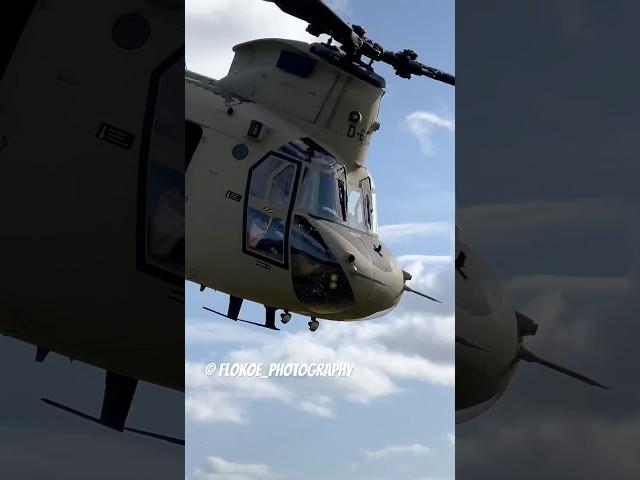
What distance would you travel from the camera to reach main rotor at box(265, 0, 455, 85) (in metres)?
3.12

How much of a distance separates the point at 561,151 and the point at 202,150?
272 centimetres

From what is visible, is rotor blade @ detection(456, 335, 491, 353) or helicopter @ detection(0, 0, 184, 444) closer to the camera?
helicopter @ detection(0, 0, 184, 444)

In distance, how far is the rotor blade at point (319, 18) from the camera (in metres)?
3.06

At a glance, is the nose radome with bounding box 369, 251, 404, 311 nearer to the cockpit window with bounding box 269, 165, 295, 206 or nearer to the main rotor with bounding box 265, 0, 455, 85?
the cockpit window with bounding box 269, 165, 295, 206

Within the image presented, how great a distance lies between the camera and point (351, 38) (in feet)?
13.7

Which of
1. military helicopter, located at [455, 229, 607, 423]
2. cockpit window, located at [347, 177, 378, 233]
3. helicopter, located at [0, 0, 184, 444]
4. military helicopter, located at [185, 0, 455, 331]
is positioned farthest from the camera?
cockpit window, located at [347, 177, 378, 233]

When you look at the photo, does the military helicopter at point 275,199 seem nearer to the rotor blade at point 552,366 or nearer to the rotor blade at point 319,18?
the rotor blade at point 319,18

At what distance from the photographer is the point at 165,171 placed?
157 centimetres

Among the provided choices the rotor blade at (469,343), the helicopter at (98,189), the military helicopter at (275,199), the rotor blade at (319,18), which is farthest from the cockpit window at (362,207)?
the helicopter at (98,189)

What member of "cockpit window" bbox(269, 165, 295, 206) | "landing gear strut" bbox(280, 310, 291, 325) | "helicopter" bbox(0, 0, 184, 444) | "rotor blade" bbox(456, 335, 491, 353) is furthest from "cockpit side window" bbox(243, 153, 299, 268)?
"helicopter" bbox(0, 0, 184, 444)

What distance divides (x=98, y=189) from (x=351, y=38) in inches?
110

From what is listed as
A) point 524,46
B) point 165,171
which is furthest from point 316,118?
point 165,171

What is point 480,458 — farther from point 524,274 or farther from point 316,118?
point 316,118

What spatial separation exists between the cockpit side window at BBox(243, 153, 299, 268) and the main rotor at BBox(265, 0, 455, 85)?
2.27ft
